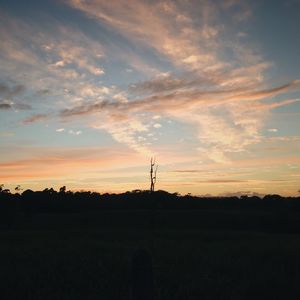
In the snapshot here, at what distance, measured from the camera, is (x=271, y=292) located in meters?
11.3

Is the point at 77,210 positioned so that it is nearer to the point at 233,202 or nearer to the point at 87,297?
the point at 233,202

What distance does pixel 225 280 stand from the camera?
40.5 ft

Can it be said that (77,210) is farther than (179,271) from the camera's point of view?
Yes

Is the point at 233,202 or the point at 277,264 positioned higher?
the point at 233,202

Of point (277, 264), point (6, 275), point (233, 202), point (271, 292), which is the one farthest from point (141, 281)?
point (233, 202)

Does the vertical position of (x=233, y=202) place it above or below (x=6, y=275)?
above

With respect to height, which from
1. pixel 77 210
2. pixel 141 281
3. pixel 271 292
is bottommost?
pixel 271 292

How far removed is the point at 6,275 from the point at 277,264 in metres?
10.9

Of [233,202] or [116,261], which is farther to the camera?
[233,202]

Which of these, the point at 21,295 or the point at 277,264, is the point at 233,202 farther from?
the point at 21,295

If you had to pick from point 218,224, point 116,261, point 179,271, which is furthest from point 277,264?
point 218,224

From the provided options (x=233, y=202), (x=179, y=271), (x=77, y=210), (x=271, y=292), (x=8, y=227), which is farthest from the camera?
(x=233, y=202)

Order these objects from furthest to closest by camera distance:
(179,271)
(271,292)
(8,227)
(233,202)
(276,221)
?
(233,202) < (276,221) < (8,227) < (179,271) < (271,292)

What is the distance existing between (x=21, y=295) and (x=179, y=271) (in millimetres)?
6034
